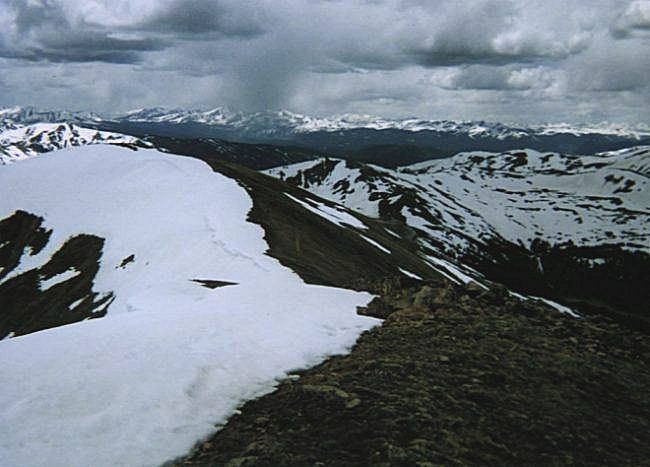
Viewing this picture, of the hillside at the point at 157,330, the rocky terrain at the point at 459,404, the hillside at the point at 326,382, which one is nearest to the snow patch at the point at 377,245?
the hillside at the point at 157,330

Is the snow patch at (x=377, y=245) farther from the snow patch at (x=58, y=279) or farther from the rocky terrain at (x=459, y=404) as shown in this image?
the rocky terrain at (x=459, y=404)

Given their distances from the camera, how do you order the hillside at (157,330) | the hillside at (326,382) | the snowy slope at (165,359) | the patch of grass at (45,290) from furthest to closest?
the patch of grass at (45,290), the hillside at (157,330), the snowy slope at (165,359), the hillside at (326,382)

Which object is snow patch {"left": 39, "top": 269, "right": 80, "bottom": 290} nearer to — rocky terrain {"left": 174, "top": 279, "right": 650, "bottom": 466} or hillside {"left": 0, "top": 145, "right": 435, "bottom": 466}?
hillside {"left": 0, "top": 145, "right": 435, "bottom": 466}

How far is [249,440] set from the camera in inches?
382

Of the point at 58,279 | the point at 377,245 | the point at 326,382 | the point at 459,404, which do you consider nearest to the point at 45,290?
the point at 58,279

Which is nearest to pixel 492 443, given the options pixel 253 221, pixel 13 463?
pixel 13 463

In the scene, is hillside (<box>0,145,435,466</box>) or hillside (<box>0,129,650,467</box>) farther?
hillside (<box>0,145,435,466</box>)

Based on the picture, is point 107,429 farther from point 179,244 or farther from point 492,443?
point 179,244

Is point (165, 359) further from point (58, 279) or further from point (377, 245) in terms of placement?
point (377, 245)

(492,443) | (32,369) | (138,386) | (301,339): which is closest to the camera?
(492,443)

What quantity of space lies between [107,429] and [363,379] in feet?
18.5

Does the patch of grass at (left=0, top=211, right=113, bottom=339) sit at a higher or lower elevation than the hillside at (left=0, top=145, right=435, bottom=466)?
lower

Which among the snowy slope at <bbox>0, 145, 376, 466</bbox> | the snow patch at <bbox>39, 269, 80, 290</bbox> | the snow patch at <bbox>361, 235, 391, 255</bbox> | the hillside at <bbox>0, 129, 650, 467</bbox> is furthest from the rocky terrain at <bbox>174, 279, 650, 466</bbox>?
the snow patch at <bbox>361, 235, 391, 255</bbox>

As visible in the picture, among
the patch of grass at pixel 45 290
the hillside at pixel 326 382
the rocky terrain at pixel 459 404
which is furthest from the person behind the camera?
the patch of grass at pixel 45 290
